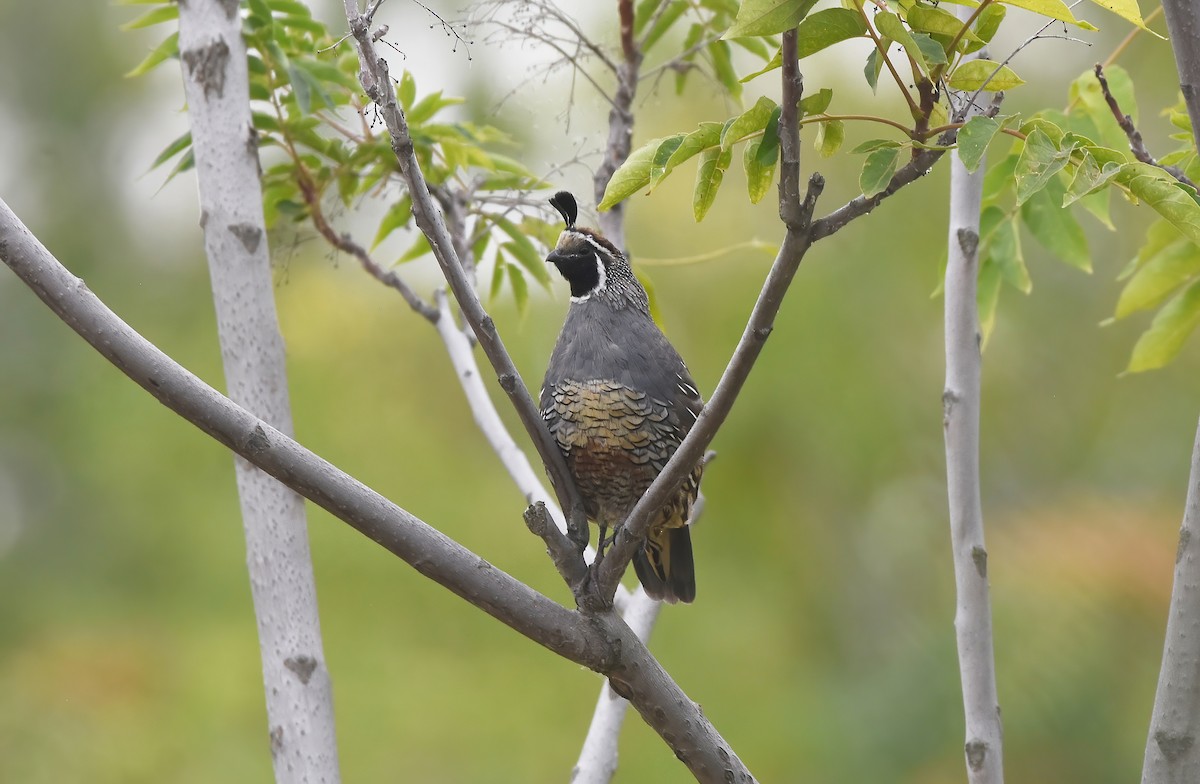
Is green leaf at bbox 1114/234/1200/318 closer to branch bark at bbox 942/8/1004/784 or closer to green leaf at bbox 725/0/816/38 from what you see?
branch bark at bbox 942/8/1004/784

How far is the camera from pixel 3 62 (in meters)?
6.46

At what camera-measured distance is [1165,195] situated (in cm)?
130

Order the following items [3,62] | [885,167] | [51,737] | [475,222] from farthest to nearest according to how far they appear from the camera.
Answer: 1. [3,62]
2. [51,737]
3. [475,222]
4. [885,167]

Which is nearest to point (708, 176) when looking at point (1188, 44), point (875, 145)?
point (875, 145)

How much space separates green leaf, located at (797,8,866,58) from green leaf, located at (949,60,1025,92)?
0.36ft

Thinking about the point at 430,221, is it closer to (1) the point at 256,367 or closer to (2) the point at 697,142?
(2) the point at 697,142

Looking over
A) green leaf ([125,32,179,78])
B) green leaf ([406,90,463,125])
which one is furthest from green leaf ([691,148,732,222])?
green leaf ([125,32,179,78])

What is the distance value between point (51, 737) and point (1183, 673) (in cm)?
453

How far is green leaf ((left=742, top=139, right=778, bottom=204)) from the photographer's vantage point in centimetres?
134

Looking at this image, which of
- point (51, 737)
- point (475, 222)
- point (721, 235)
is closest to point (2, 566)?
point (51, 737)

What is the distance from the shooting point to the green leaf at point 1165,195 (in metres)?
1.28

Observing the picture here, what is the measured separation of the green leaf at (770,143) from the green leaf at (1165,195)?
0.36 meters

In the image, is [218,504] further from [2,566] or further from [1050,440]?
[1050,440]

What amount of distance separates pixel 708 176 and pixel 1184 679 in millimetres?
915
